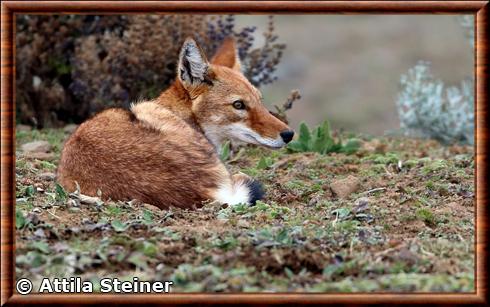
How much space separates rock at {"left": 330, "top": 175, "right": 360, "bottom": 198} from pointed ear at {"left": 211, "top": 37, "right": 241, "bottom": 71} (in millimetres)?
1728

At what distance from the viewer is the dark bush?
32.5 ft

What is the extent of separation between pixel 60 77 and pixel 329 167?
154 inches

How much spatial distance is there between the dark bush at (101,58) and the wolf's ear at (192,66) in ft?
8.09

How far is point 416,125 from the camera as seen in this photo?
1075 centimetres

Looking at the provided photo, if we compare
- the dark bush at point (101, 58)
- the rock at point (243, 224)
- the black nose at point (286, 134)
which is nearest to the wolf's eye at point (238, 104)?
the black nose at point (286, 134)

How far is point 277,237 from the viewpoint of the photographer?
5.32 metres

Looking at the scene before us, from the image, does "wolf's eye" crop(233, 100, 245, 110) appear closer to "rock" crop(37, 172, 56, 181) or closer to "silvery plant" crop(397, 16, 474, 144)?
"rock" crop(37, 172, 56, 181)

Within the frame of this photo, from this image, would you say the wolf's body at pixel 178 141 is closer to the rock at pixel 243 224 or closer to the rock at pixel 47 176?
the rock at pixel 243 224

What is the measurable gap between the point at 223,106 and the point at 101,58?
361 cm

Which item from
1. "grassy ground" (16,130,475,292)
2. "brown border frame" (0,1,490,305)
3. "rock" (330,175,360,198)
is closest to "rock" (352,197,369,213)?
"grassy ground" (16,130,475,292)

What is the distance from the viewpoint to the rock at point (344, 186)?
22.5 feet

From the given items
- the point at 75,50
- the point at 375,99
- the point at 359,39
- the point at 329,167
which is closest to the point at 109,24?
the point at 75,50

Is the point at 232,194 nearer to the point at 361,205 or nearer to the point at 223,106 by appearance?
the point at 361,205

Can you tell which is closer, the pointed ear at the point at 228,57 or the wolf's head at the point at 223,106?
the wolf's head at the point at 223,106
